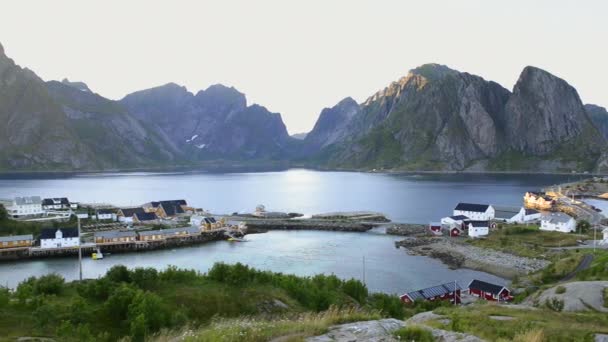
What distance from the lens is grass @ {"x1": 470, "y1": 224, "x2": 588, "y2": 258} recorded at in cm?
5327

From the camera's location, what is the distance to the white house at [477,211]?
74438mm

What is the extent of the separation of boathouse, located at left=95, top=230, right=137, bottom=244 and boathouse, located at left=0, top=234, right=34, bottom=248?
7.35 m

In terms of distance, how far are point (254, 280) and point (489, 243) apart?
44.7 meters

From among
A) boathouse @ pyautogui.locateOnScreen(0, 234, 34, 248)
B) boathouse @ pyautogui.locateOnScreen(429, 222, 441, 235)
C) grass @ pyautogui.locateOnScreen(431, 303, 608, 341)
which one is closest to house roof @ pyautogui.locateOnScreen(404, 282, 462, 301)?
grass @ pyautogui.locateOnScreen(431, 303, 608, 341)

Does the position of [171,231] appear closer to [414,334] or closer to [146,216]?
[146,216]

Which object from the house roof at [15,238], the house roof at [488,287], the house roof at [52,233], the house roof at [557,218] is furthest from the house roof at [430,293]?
the house roof at [15,238]

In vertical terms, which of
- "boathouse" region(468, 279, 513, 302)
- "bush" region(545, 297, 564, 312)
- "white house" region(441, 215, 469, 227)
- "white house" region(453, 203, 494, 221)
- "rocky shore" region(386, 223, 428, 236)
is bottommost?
"rocky shore" region(386, 223, 428, 236)

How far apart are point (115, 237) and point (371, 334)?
58351 millimetres

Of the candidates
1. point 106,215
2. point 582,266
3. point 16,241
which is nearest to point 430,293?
point 582,266

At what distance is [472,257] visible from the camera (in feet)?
171

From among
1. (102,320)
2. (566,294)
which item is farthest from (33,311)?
(566,294)

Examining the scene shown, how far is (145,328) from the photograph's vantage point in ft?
47.2

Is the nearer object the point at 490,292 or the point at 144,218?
the point at 490,292

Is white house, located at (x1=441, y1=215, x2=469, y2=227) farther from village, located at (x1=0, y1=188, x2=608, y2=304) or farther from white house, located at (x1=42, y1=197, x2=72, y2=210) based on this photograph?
white house, located at (x1=42, y1=197, x2=72, y2=210)
